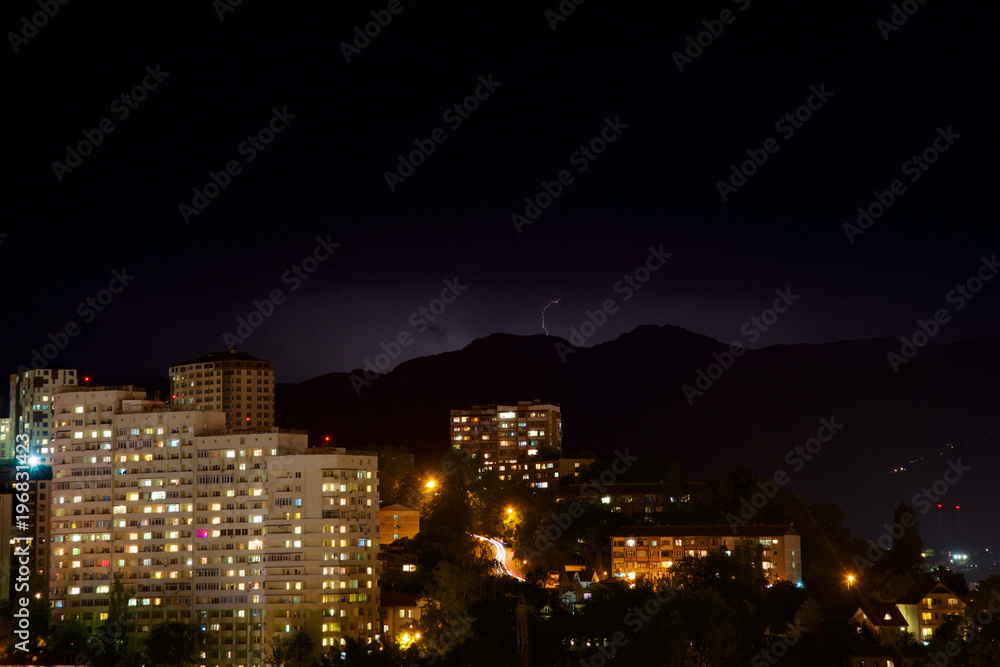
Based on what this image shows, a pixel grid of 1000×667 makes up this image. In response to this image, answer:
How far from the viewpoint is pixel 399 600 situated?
66.4 metres

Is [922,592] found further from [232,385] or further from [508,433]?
[232,385]

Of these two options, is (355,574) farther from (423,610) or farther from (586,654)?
(586,654)

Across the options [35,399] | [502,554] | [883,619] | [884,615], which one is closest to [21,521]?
[502,554]

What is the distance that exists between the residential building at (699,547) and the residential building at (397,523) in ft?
58.7

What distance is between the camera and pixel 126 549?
226 ft

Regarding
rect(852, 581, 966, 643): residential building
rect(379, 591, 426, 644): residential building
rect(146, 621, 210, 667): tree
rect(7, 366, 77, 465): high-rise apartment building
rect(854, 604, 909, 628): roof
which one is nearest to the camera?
rect(146, 621, 210, 667): tree

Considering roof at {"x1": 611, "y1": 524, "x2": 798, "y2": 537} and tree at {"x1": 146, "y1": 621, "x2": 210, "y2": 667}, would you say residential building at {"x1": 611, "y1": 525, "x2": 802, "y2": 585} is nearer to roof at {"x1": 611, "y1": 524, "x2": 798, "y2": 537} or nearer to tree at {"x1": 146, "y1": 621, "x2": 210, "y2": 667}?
roof at {"x1": 611, "y1": 524, "x2": 798, "y2": 537}

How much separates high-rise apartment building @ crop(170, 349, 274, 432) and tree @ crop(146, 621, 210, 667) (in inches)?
2780

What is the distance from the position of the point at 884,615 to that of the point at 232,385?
8664cm

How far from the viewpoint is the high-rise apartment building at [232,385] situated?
132125 millimetres

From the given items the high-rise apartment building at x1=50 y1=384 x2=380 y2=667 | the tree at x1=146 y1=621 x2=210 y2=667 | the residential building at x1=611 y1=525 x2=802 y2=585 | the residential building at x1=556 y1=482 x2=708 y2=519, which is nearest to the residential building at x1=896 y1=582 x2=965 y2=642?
the residential building at x1=611 y1=525 x2=802 y2=585

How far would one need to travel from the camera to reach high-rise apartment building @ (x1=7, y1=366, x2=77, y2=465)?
108375 millimetres

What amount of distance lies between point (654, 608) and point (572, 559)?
2530 centimetres

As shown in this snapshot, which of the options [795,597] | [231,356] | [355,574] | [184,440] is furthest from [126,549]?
[231,356]
